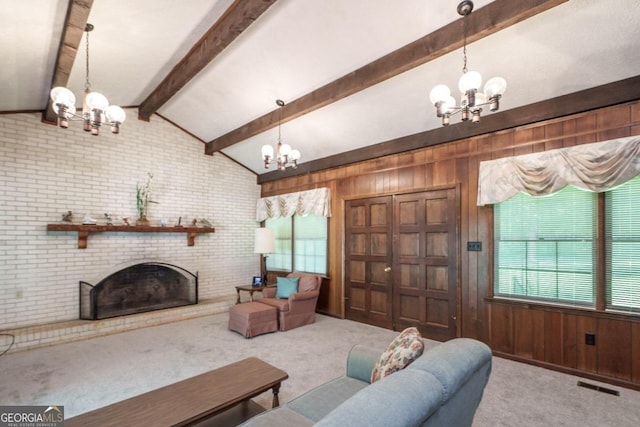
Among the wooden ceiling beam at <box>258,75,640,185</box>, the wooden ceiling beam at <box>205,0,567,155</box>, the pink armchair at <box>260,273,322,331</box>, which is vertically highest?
the wooden ceiling beam at <box>205,0,567,155</box>

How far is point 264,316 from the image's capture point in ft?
14.1

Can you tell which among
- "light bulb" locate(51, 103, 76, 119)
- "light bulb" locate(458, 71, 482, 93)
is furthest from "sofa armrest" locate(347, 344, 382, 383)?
"light bulb" locate(51, 103, 76, 119)

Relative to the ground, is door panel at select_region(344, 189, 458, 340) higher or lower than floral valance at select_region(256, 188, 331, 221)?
lower

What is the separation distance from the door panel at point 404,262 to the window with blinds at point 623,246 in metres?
1.45

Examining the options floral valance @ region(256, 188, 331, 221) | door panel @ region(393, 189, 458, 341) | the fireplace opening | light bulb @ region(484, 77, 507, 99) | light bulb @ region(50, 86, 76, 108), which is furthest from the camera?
floral valance @ region(256, 188, 331, 221)

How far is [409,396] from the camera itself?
111 cm

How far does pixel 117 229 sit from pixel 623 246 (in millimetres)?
6466

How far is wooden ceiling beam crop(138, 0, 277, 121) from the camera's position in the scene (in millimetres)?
2682

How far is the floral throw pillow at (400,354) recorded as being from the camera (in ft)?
5.34

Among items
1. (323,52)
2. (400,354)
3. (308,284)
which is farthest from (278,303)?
(323,52)

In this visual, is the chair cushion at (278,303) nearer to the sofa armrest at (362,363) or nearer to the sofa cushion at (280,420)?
the sofa armrest at (362,363)

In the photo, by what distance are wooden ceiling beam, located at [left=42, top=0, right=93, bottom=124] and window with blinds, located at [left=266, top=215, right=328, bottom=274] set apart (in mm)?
4058

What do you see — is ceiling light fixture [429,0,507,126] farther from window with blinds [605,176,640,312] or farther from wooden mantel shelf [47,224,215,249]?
wooden mantel shelf [47,224,215,249]

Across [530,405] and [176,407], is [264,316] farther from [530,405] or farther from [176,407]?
[530,405]
